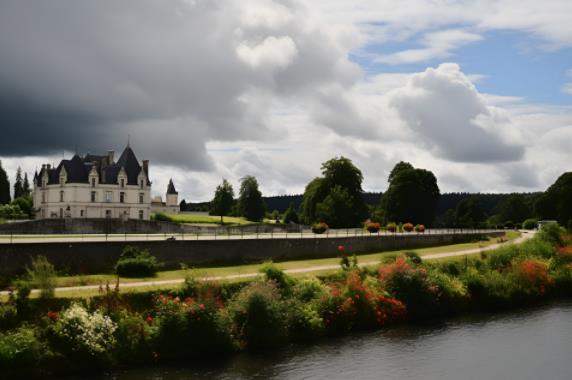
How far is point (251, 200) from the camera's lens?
108 m

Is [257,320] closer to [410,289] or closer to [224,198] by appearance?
[410,289]

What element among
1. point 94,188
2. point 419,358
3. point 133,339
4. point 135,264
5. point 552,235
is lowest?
point 419,358

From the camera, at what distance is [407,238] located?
199 feet

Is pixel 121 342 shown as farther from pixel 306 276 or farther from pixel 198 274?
pixel 306 276

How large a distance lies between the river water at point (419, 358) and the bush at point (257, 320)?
80 centimetres

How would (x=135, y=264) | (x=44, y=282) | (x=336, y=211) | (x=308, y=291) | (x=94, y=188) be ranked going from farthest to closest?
(x=94, y=188) → (x=336, y=211) → (x=135, y=264) → (x=308, y=291) → (x=44, y=282)

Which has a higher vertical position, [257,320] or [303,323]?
[257,320]

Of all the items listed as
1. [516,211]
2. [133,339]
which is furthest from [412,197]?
[133,339]

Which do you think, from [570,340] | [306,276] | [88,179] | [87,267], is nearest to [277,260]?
[306,276]

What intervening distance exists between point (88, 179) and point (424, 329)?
62.9m

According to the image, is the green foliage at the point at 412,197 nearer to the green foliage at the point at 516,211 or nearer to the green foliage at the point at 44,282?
the green foliage at the point at 516,211

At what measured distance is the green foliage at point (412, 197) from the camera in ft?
317

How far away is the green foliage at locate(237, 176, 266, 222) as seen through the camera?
10744 centimetres

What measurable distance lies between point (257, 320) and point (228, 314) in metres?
1.29
